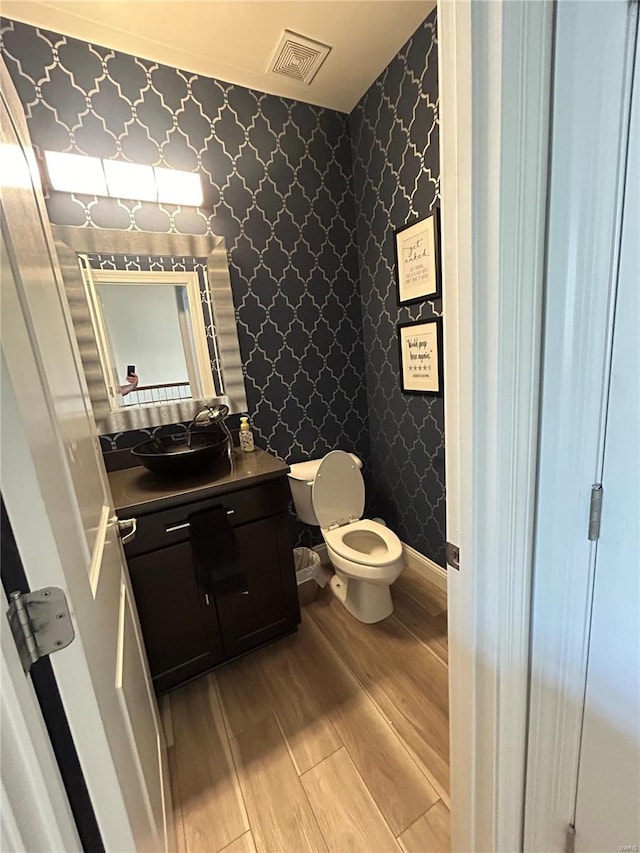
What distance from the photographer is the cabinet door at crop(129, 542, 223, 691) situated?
1415 millimetres

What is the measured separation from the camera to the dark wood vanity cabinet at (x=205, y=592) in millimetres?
1415

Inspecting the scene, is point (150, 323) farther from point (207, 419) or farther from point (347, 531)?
point (347, 531)

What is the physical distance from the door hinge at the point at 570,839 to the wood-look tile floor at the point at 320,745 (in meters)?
0.37

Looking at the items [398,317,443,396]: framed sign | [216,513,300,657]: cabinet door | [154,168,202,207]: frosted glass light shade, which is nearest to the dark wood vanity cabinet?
[216,513,300,657]: cabinet door

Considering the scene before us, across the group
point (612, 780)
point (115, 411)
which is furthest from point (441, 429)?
point (115, 411)

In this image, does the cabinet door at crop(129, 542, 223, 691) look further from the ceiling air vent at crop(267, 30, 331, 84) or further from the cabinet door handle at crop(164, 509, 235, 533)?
the ceiling air vent at crop(267, 30, 331, 84)

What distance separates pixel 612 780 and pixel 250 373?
192 cm

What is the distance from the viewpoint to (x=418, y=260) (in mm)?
1827

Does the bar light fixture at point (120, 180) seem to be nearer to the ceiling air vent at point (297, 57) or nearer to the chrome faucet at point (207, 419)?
the ceiling air vent at point (297, 57)

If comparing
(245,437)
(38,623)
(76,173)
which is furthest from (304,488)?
(76,173)

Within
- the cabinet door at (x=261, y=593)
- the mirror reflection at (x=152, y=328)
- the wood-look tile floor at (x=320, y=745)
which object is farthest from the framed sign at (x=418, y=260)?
the wood-look tile floor at (x=320, y=745)

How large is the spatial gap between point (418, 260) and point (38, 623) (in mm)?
1936

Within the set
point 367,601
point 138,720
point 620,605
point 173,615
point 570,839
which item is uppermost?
point 620,605

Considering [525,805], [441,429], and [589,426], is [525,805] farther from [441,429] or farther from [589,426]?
[441,429]
